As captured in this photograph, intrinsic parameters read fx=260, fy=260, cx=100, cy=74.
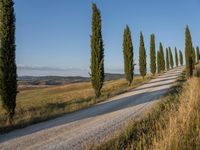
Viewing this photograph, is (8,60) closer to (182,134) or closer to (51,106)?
(51,106)

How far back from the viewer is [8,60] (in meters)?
14.1

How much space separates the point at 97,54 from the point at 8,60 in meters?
14.0

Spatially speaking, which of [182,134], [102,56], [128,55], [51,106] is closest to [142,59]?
[128,55]

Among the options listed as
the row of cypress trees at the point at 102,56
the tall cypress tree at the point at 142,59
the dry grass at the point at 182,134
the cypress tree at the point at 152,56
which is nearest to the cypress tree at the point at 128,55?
the row of cypress trees at the point at 102,56

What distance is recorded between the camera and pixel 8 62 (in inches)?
554

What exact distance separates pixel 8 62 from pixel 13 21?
99.6 inches

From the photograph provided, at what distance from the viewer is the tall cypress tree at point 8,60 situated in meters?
13.7

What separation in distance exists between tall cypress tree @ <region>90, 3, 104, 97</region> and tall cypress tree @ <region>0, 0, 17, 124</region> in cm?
1283

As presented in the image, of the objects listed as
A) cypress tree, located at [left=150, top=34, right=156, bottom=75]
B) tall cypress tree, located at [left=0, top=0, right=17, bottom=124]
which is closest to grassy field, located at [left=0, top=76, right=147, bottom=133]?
tall cypress tree, located at [left=0, top=0, right=17, bottom=124]

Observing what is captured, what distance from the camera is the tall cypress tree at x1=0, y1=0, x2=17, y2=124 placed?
1372 cm

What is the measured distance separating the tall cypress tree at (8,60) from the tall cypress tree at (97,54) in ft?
42.1

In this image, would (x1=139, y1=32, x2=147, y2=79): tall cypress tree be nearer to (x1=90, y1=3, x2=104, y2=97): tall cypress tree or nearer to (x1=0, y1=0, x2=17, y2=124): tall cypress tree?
(x1=90, y1=3, x2=104, y2=97): tall cypress tree

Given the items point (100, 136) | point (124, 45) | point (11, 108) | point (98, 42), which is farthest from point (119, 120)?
point (124, 45)

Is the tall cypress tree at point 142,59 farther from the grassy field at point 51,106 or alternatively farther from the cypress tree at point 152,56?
the grassy field at point 51,106
